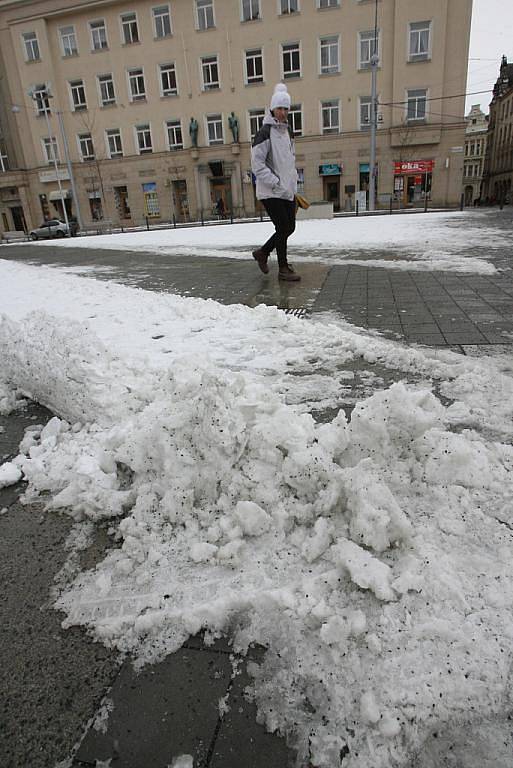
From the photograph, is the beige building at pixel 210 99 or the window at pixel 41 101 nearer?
the beige building at pixel 210 99

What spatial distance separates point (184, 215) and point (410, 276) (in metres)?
35.6

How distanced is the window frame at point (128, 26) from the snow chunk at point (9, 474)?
42.5 meters

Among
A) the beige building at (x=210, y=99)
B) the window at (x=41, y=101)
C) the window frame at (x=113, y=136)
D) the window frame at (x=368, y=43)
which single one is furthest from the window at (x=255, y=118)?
the window at (x=41, y=101)

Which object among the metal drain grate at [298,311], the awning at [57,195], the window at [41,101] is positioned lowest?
the metal drain grate at [298,311]

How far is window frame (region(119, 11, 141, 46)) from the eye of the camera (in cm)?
3562

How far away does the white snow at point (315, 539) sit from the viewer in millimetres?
1234

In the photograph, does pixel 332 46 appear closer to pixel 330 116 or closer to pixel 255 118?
pixel 330 116

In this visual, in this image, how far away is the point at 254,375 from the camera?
3344 millimetres

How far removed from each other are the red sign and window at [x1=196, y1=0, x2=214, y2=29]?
16.4m

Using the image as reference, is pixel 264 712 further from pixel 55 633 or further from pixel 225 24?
pixel 225 24

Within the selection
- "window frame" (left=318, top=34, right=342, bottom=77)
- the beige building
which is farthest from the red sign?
"window frame" (left=318, top=34, right=342, bottom=77)

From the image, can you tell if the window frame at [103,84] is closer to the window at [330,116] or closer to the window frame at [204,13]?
the window frame at [204,13]

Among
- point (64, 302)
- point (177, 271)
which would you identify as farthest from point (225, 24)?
point (64, 302)

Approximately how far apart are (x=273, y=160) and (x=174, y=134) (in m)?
35.4
